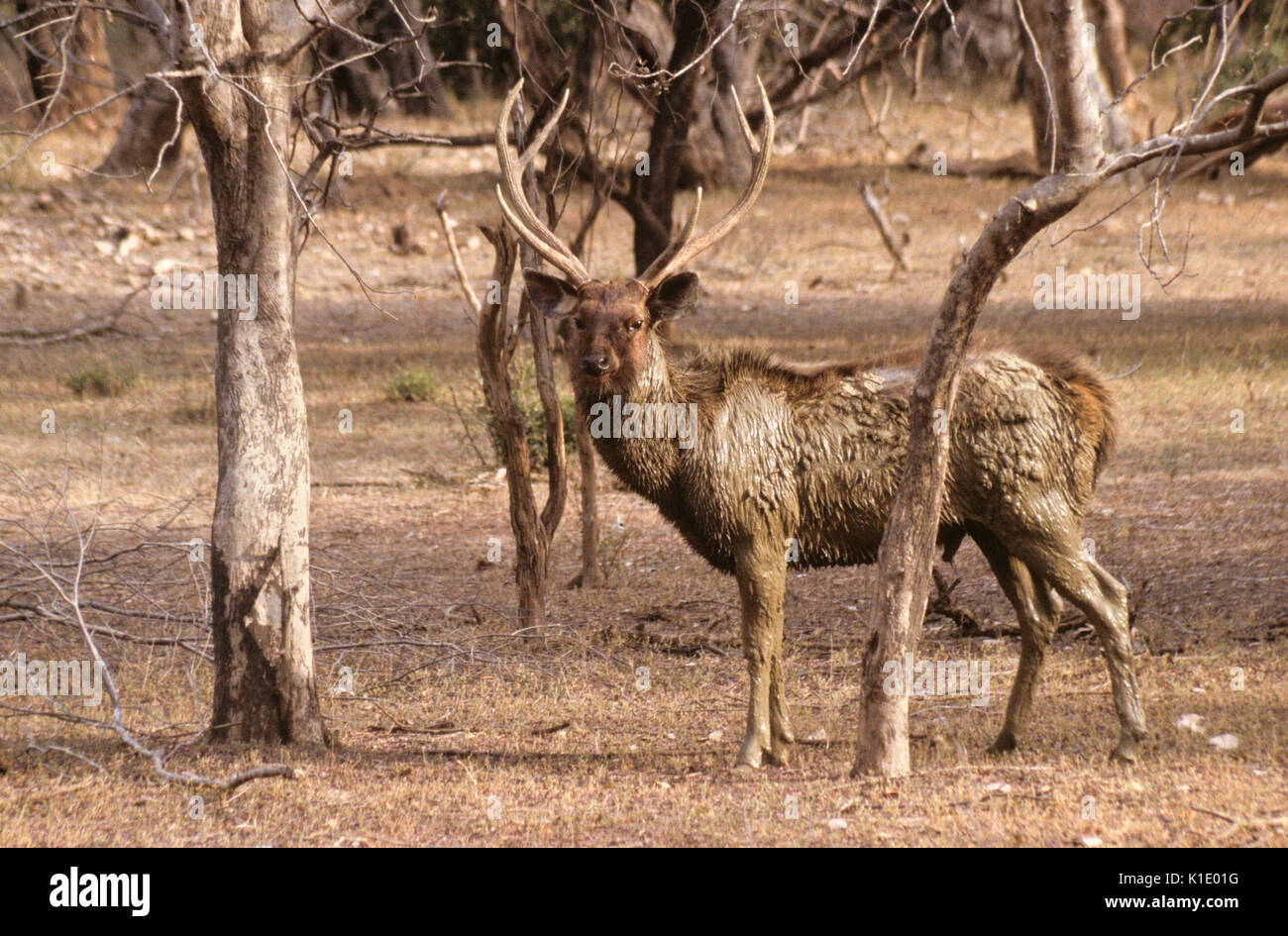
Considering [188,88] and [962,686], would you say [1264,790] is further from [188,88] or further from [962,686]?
[188,88]

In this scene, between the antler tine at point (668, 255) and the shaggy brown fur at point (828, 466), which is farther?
the antler tine at point (668, 255)

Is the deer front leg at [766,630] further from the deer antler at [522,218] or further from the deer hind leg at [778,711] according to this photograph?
the deer antler at [522,218]

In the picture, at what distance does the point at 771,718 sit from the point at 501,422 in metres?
3.02

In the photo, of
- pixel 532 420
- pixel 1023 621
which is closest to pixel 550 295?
pixel 1023 621

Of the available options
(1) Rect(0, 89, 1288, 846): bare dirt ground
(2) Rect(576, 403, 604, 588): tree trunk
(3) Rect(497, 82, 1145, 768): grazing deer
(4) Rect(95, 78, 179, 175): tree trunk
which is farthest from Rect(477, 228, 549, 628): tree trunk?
(4) Rect(95, 78, 179, 175): tree trunk

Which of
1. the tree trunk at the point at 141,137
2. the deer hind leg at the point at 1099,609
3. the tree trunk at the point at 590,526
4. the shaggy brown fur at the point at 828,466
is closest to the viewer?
the deer hind leg at the point at 1099,609

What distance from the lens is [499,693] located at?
801 centimetres

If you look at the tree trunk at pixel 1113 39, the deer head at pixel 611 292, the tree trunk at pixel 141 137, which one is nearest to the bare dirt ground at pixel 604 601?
the tree trunk at pixel 141 137

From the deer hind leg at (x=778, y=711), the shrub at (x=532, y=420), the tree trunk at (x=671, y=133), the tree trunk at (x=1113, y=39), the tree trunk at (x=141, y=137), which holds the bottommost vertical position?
the deer hind leg at (x=778, y=711)

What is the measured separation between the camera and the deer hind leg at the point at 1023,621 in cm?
673

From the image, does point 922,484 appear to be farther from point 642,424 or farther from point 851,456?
point 642,424

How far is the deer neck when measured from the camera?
6.71m

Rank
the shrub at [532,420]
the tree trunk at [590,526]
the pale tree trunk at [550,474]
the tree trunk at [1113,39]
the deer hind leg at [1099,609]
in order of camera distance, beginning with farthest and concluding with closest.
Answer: the tree trunk at [1113,39]
the shrub at [532,420]
the tree trunk at [590,526]
the pale tree trunk at [550,474]
the deer hind leg at [1099,609]

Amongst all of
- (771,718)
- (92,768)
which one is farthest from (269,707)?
(771,718)
